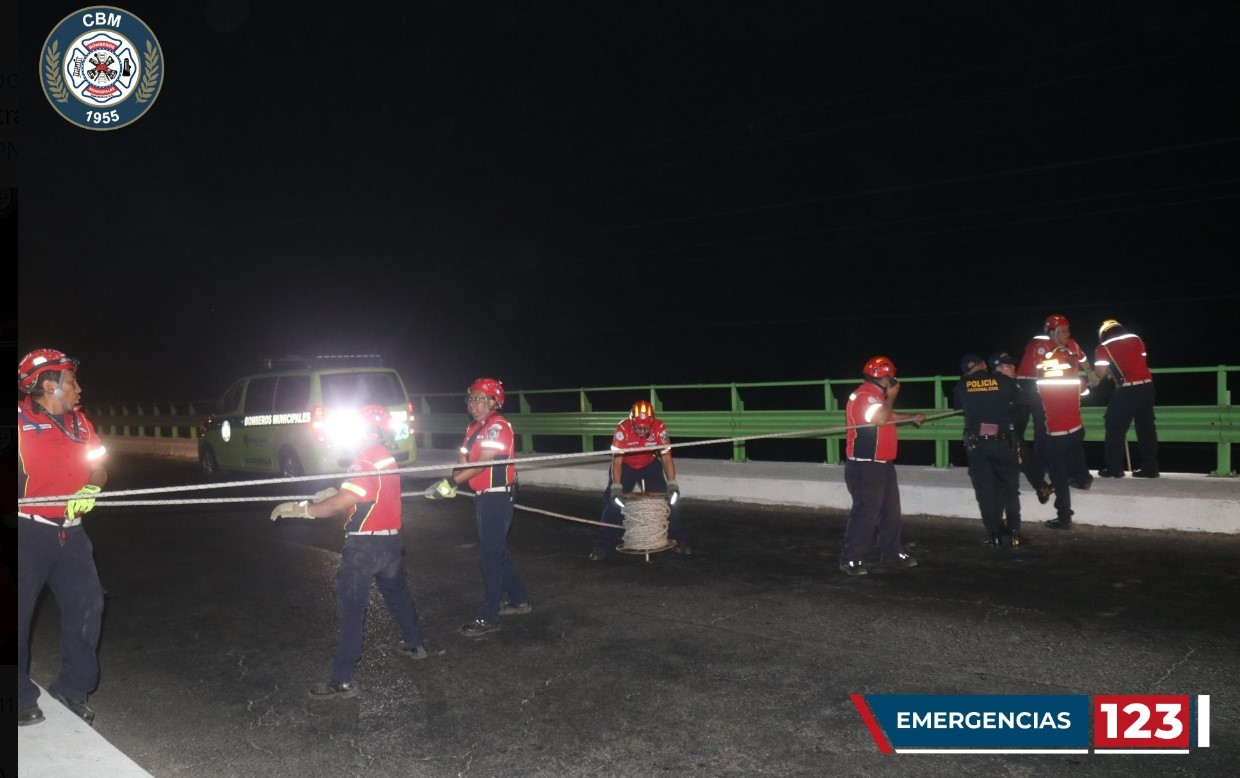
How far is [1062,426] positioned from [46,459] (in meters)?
8.96

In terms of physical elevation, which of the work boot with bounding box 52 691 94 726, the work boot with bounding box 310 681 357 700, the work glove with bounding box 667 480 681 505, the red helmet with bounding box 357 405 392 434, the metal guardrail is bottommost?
the work boot with bounding box 310 681 357 700

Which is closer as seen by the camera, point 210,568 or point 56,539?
point 56,539

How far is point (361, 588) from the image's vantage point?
579cm

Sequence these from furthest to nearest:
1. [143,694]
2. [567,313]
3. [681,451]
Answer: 1. [567,313]
2. [681,451]
3. [143,694]

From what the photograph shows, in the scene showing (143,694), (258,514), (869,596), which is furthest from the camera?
(258,514)

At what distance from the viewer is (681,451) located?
17281 mm

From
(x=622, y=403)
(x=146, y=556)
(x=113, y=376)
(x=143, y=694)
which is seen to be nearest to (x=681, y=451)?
(x=146, y=556)

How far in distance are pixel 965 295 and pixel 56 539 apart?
71.9m

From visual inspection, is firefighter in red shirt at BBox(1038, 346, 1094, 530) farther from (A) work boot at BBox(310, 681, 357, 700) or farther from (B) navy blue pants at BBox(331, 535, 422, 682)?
(A) work boot at BBox(310, 681, 357, 700)

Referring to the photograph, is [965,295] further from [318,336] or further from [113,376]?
[113,376]

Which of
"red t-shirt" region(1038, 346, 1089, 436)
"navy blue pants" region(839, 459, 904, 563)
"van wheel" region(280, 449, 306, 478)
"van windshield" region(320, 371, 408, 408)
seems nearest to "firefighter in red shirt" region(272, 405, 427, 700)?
"navy blue pants" region(839, 459, 904, 563)

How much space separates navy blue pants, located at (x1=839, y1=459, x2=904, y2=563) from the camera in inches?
320

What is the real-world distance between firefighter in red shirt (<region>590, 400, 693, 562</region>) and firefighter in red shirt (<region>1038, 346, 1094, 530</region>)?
3.83 m

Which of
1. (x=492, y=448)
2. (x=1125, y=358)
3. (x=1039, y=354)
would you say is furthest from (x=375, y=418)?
(x=1125, y=358)
